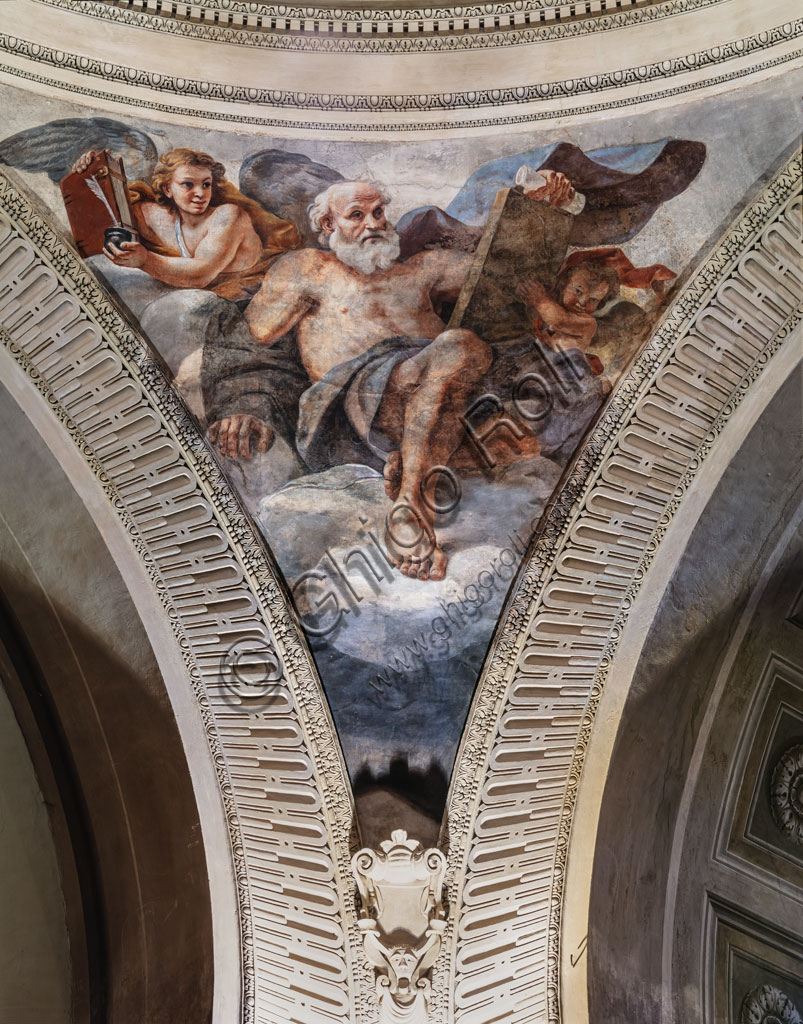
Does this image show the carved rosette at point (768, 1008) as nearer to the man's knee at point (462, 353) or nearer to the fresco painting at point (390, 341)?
the fresco painting at point (390, 341)

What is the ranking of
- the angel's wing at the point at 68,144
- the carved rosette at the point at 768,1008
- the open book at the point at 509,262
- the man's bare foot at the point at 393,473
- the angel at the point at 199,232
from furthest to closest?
1. the carved rosette at the point at 768,1008
2. the man's bare foot at the point at 393,473
3. the open book at the point at 509,262
4. the angel at the point at 199,232
5. the angel's wing at the point at 68,144

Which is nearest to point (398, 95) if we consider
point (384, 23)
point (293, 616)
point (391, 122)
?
point (391, 122)

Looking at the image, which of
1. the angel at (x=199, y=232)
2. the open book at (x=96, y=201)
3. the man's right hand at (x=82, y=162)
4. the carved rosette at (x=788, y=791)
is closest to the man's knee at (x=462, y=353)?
the angel at (x=199, y=232)

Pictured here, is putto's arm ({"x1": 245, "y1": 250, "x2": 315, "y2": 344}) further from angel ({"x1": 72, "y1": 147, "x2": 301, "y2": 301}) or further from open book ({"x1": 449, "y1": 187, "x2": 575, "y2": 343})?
open book ({"x1": 449, "y1": 187, "x2": 575, "y2": 343})

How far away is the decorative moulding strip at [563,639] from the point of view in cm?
625

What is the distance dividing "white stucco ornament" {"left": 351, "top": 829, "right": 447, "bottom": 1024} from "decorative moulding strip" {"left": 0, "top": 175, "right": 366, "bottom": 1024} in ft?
0.47

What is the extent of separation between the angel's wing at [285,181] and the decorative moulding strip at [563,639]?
1976mm

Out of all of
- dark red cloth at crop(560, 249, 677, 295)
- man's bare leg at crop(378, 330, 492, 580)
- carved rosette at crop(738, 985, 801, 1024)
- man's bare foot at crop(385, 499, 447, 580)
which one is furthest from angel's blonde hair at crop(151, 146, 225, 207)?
carved rosette at crop(738, 985, 801, 1024)

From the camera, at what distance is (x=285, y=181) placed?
6.23 m

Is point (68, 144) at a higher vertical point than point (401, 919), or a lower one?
higher

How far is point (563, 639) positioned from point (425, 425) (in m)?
1.47

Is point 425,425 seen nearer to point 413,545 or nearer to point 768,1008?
point 413,545

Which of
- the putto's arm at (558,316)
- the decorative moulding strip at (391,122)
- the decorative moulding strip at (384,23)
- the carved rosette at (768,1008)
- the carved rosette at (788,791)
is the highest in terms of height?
the decorative moulding strip at (384,23)

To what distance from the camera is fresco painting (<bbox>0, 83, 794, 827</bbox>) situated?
20.2 feet
